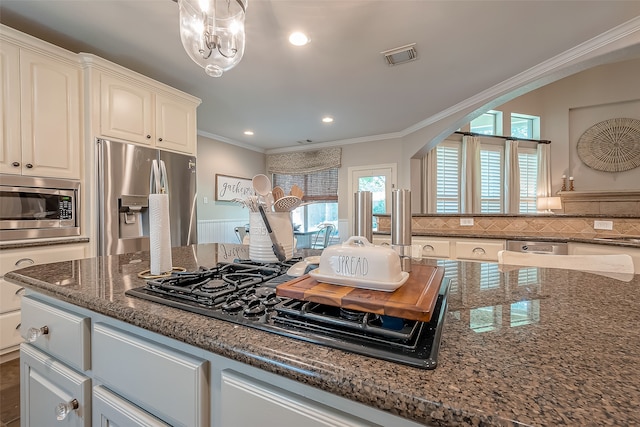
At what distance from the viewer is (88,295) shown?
2.48 feet

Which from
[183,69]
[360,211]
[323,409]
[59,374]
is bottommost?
[59,374]

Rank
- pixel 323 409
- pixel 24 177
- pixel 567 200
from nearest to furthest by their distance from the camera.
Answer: pixel 323 409 < pixel 24 177 < pixel 567 200

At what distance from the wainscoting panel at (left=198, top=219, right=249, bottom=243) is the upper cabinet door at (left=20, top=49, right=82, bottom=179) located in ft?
8.38

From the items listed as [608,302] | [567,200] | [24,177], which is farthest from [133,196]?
[567,200]

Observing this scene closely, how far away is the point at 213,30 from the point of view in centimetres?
130

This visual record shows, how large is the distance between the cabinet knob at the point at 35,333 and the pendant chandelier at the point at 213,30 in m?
1.22

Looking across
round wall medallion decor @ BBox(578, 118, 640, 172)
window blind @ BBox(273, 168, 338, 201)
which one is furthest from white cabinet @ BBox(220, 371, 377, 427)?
round wall medallion decor @ BBox(578, 118, 640, 172)

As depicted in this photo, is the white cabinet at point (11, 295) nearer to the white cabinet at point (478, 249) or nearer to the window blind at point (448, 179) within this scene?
the white cabinet at point (478, 249)

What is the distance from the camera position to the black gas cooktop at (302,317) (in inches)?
17.8

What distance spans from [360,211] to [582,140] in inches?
277

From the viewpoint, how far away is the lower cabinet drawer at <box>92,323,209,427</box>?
560 millimetres

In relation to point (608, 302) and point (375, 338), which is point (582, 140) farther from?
point (375, 338)

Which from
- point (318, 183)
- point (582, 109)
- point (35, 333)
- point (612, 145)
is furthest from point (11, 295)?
point (582, 109)

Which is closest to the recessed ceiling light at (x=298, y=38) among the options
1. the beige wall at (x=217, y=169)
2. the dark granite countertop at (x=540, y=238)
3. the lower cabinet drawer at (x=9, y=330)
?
the dark granite countertop at (x=540, y=238)
